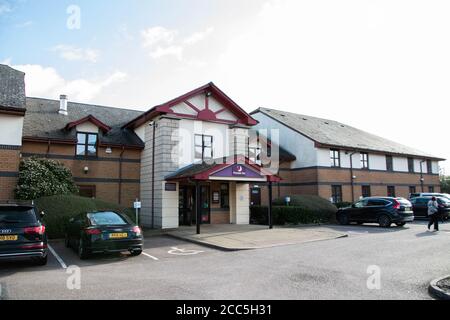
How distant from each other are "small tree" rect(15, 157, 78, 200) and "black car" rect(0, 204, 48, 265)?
6.50 meters

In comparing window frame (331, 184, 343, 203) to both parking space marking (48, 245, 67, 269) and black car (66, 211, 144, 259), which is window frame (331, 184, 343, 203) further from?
parking space marking (48, 245, 67, 269)

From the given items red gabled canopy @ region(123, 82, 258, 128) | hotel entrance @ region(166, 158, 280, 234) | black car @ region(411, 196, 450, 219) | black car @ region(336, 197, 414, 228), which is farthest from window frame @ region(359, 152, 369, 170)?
hotel entrance @ region(166, 158, 280, 234)

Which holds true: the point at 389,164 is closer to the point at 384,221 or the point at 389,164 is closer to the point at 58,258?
the point at 384,221

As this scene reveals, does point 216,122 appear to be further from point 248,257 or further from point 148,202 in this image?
point 248,257

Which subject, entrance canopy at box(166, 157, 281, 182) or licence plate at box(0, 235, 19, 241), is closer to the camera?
licence plate at box(0, 235, 19, 241)

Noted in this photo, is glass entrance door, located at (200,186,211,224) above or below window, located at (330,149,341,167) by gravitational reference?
below

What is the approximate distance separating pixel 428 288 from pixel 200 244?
7433mm

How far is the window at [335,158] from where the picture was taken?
25.4 metres

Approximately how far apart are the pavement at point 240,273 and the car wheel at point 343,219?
25.5ft

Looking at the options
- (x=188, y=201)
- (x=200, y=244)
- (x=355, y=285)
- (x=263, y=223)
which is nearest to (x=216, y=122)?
(x=188, y=201)

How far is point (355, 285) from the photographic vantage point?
21.4 feet

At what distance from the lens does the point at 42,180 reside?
1466 centimetres

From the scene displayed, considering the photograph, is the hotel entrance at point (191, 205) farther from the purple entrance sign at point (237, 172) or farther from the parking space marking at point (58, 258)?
the parking space marking at point (58, 258)

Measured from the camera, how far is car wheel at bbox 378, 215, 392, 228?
17.2m
